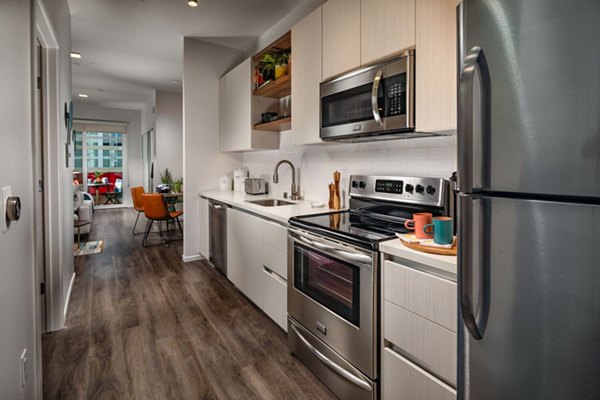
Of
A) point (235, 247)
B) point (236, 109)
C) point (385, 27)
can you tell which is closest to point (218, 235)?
point (235, 247)

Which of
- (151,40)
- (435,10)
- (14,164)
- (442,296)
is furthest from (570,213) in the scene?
(151,40)

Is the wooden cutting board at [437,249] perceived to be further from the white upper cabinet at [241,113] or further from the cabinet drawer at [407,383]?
the white upper cabinet at [241,113]

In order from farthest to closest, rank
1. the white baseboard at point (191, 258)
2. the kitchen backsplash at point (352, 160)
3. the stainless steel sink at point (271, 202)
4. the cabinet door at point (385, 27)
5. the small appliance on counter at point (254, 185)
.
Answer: the white baseboard at point (191, 258)
the small appliance on counter at point (254, 185)
the stainless steel sink at point (271, 202)
the kitchen backsplash at point (352, 160)
the cabinet door at point (385, 27)

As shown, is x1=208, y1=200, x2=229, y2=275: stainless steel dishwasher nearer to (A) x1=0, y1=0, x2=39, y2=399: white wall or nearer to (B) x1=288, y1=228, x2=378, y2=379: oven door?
(B) x1=288, y1=228, x2=378, y2=379: oven door

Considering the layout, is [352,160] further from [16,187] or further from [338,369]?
Answer: [16,187]

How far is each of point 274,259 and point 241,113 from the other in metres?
1.89

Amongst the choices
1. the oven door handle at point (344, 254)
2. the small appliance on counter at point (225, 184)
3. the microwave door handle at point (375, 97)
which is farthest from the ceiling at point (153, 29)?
the oven door handle at point (344, 254)

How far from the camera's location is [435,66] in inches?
61.7

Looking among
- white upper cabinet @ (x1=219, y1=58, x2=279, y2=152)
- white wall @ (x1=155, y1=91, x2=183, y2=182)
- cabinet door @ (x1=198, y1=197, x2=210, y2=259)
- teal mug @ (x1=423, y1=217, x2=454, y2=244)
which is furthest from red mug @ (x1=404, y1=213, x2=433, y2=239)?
white wall @ (x1=155, y1=91, x2=183, y2=182)

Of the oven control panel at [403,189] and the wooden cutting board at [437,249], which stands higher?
the oven control panel at [403,189]

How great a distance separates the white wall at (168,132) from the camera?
7.10 metres

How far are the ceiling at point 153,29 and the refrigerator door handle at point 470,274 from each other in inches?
117

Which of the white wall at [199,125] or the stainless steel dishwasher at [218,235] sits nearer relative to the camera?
the stainless steel dishwasher at [218,235]

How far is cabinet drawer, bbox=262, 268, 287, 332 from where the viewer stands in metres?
2.27
